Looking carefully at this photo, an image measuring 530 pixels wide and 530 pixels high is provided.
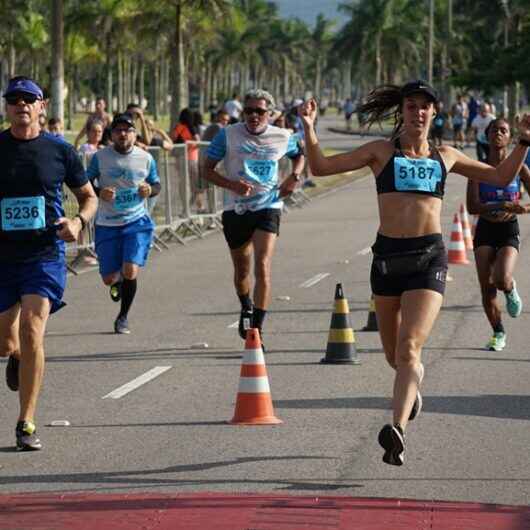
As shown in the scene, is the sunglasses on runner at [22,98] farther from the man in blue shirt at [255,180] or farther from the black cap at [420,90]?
the man in blue shirt at [255,180]

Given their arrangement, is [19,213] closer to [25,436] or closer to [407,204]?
[25,436]

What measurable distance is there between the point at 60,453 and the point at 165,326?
6.20 m

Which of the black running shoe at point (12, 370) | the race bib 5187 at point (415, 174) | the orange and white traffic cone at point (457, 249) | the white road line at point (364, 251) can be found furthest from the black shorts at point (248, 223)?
the white road line at point (364, 251)

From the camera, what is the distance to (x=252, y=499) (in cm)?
799

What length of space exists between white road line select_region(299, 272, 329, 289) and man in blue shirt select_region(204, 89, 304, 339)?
5.27 metres

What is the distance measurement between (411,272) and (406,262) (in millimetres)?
60

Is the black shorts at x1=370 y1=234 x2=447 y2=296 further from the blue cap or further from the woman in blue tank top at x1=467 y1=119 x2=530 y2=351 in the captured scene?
the woman in blue tank top at x1=467 y1=119 x2=530 y2=351

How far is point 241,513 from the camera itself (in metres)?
7.67

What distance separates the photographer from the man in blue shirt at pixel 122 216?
14898mm

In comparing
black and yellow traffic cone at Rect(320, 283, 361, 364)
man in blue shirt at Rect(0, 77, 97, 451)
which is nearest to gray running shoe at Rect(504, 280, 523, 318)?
black and yellow traffic cone at Rect(320, 283, 361, 364)

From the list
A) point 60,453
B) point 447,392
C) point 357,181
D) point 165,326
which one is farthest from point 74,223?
point 357,181

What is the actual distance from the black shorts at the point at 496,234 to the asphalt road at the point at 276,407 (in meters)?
0.88

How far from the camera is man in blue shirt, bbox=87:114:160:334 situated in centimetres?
1490

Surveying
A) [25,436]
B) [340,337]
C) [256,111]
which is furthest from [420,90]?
[256,111]
